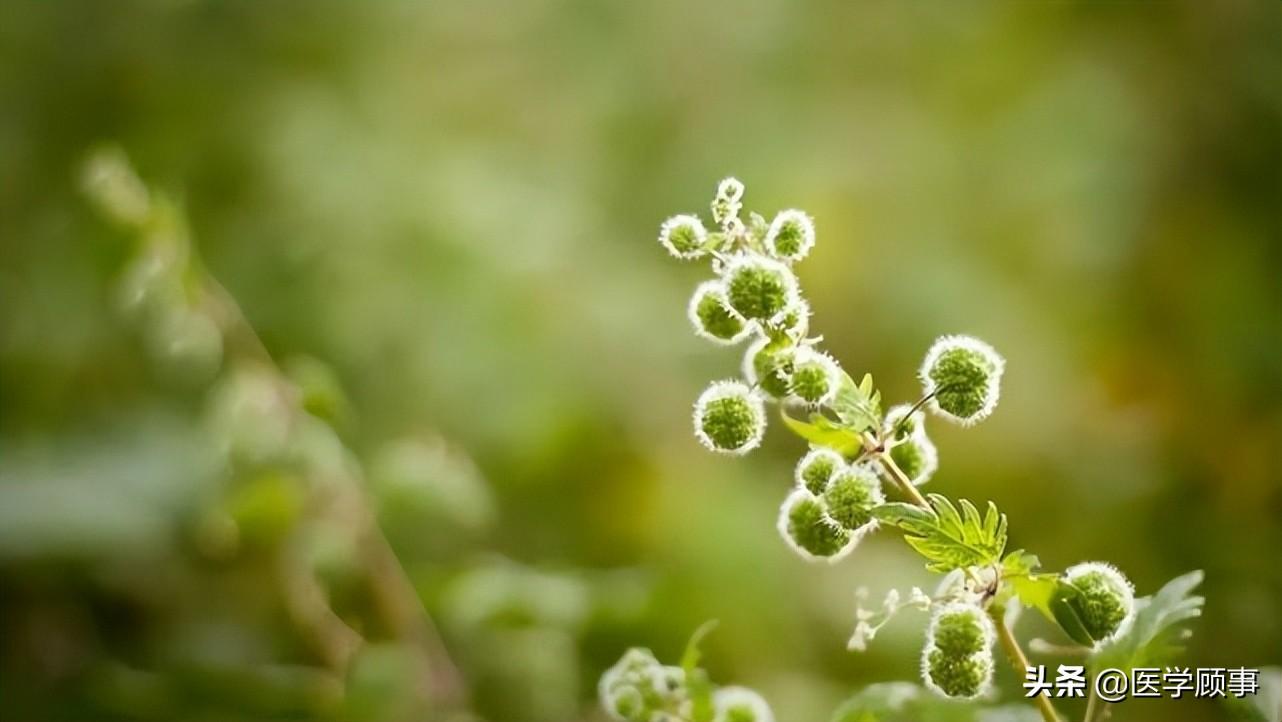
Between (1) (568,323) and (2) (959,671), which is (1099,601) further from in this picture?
(1) (568,323)

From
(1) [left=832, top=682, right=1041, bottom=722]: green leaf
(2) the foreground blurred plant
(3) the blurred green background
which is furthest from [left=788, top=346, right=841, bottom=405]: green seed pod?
(3) the blurred green background

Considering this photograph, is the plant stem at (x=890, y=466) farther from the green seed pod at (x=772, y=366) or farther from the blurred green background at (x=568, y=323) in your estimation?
the blurred green background at (x=568, y=323)

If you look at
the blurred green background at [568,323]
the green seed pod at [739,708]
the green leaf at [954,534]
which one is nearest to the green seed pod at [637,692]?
the green seed pod at [739,708]

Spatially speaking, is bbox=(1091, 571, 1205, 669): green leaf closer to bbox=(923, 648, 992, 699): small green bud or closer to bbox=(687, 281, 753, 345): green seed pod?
bbox=(923, 648, 992, 699): small green bud

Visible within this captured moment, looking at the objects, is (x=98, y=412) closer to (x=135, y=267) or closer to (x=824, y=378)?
(x=135, y=267)

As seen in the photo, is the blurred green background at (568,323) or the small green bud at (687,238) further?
the blurred green background at (568,323)

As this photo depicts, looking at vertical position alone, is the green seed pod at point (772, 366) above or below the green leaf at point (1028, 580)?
above
